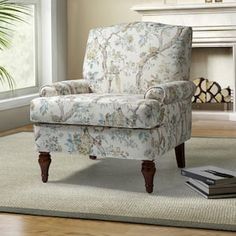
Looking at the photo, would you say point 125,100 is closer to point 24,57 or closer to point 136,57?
point 136,57

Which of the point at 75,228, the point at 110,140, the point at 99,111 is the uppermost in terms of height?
the point at 99,111

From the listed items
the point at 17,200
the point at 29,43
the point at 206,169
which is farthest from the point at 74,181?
the point at 29,43

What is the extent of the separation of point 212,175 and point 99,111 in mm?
644

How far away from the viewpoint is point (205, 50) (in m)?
6.05

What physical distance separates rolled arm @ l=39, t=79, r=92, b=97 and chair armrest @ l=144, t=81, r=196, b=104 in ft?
2.09

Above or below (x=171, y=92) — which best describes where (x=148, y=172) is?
below

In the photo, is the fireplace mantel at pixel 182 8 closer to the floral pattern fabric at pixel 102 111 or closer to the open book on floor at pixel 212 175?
the floral pattern fabric at pixel 102 111

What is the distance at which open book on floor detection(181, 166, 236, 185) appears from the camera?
9.37 feet

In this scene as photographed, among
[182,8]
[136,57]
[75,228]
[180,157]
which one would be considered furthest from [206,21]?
[75,228]

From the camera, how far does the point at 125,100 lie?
3.03m

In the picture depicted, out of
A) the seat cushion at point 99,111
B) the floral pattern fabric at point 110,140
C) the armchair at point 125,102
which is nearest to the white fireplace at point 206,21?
the armchair at point 125,102

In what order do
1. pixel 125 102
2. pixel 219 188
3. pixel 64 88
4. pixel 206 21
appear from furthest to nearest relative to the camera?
pixel 206 21, pixel 64 88, pixel 125 102, pixel 219 188

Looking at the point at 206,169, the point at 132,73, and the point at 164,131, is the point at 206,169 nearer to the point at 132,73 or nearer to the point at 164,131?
the point at 164,131

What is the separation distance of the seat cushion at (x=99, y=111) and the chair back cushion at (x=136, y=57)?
0.46 metres
